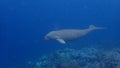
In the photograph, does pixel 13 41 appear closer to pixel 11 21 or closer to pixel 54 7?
pixel 11 21

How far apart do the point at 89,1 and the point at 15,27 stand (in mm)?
14818

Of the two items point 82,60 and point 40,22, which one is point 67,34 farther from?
point 40,22

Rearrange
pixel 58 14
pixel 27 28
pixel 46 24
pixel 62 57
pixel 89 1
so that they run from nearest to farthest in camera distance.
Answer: pixel 62 57
pixel 27 28
pixel 46 24
pixel 58 14
pixel 89 1

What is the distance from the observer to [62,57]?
36.7 ft

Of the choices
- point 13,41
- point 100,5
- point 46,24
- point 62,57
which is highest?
point 100,5

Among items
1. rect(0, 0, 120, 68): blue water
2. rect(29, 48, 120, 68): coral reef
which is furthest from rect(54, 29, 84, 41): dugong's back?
rect(0, 0, 120, 68): blue water

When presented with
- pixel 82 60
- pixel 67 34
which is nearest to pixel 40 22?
pixel 82 60

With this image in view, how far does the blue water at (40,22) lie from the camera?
2197 centimetres

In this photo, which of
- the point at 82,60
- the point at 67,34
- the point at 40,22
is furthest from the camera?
the point at 40,22

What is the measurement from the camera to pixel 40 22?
31.8 metres

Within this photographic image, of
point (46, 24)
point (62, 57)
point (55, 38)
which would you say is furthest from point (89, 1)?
point (55, 38)

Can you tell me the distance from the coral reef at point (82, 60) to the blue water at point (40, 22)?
4.59 meters

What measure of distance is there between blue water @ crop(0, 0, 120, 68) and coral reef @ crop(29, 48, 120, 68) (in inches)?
181

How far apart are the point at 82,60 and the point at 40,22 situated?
2120 centimetres
